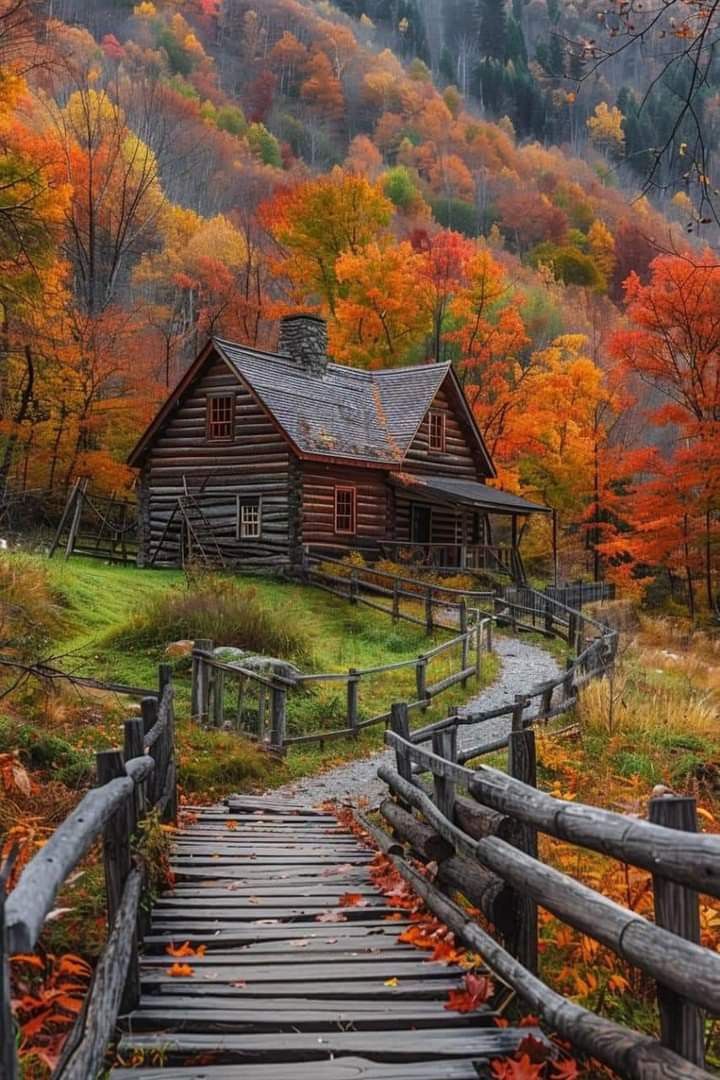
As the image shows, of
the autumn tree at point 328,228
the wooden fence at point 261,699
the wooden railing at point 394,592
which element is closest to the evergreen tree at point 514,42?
the autumn tree at point 328,228

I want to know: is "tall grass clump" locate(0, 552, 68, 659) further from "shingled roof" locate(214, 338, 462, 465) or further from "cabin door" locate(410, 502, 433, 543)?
"cabin door" locate(410, 502, 433, 543)

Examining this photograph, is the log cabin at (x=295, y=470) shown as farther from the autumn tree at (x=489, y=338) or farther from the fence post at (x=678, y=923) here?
the fence post at (x=678, y=923)

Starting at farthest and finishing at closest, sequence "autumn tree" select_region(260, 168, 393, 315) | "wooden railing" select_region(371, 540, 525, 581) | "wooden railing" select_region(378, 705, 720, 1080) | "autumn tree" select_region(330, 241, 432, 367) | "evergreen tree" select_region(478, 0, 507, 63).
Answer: "evergreen tree" select_region(478, 0, 507, 63), "autumn tree" select_region(260, 168, 393, 315), "autumn tree" select_region(330, 241, 432, 367), "wooden railing" select_region(371, 540, 525, 581), "wooden railing" select_region(378, 705, 720, 1080)

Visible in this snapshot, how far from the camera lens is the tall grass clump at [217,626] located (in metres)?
16.8

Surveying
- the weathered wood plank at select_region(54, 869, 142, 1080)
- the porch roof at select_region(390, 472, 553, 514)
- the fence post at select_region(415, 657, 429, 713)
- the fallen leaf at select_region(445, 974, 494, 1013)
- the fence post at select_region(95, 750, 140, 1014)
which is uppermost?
the porch roof at select_region(390, 472, 553, 514)

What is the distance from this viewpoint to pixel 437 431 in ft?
112

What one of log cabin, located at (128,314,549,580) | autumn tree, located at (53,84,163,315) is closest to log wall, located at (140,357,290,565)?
log cabin, located at (128,314,549,580)

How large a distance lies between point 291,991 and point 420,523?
29290 mm

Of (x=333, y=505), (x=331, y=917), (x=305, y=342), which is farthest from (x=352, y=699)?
(x=305, y=342)

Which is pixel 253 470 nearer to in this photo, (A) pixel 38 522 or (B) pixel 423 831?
(A) pixel 38 522

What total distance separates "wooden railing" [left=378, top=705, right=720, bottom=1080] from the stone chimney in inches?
1126

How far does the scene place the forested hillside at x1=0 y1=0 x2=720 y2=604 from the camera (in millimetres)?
24500

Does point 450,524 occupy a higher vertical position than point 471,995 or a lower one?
higher

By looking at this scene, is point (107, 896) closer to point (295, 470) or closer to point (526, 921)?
point (526, 921)
